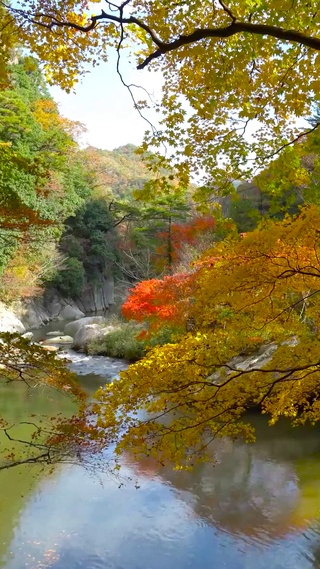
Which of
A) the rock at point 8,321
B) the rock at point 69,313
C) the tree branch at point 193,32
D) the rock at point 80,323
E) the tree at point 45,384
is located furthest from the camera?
the rock at point 69,313

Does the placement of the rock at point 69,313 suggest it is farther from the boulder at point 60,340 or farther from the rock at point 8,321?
the boulder at point 60,340

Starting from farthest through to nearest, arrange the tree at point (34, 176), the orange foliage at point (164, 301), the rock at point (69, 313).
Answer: the rock at point (69, 313)
the tree at point (34, 176)
the orange foliage at point (164, 301)

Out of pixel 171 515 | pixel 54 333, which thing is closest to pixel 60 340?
pixel 54 333

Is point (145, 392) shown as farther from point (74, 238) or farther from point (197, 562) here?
point (74, 238)

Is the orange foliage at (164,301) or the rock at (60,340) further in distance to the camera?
the rock at (60,340)

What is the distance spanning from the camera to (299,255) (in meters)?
3.95

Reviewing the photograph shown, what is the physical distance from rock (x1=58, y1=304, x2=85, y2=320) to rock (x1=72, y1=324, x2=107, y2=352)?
791 centimetres

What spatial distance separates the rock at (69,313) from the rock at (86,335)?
791 cm

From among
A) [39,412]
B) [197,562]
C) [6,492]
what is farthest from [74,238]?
[197,562]

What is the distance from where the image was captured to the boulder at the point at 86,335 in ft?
54.2

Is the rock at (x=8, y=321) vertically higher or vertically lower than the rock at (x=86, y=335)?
higher

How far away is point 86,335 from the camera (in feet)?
55.1

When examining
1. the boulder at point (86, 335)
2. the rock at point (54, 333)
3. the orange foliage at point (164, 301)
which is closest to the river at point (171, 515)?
the orange foliage at point (164, 301)

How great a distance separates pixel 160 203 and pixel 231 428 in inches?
598
